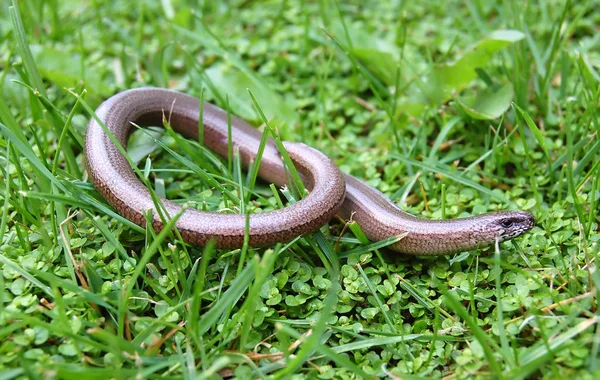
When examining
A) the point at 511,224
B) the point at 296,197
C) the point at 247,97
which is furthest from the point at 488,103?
the point at 247,97

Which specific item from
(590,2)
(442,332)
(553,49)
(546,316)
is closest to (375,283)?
(442,332)

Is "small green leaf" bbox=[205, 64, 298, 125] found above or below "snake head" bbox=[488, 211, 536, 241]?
above

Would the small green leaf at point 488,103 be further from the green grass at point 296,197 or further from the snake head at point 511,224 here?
the snake head at point 511,224

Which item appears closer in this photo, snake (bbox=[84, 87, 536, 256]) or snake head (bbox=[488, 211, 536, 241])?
snake (bbox=[84, 87, 536, 256])

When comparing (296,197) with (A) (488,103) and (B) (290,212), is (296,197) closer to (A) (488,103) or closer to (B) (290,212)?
(B) (290,212)

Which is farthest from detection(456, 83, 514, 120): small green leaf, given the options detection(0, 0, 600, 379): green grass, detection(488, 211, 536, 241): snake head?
detection(488, 211, 536, 241): snake head

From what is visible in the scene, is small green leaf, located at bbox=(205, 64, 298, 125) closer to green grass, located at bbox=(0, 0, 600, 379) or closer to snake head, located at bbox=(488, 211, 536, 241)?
green grass, located at bbox=(0, 0, 600, 379)

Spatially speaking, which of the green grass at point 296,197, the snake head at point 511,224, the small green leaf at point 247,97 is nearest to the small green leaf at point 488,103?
the green grass at point 296,197
